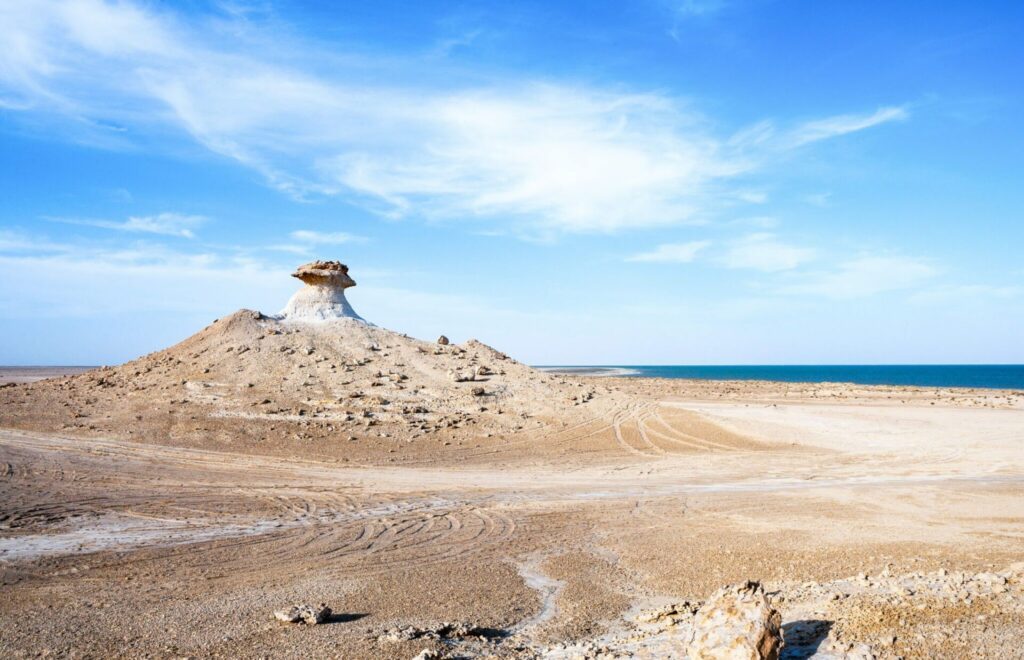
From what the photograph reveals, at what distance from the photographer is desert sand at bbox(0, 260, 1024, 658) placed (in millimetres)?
6703

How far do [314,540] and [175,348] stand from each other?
1969 centimetres

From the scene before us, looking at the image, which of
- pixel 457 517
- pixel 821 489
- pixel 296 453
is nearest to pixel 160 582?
pixel 457 517

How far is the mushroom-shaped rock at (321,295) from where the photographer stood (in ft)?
97.9

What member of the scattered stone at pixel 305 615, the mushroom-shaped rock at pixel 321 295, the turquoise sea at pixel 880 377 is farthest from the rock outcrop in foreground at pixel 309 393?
the turquoise sea at pixel 880 377

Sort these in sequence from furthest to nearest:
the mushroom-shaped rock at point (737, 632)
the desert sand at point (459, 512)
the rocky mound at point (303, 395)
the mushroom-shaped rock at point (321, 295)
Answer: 1. the mushroom-shaped rock at point (321, 295)
2. the rocky mound at point (303, 395)
3. the desert sand at point (459, 512)
4. the mushroom-shaped rock at point (737, 632)

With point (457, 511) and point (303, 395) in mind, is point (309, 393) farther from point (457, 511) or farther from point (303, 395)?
point (457, 511)

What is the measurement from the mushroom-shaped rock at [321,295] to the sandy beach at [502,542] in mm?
10729

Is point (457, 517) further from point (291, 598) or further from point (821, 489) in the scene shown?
point (821, 489)

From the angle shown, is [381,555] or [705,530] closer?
[381,555]

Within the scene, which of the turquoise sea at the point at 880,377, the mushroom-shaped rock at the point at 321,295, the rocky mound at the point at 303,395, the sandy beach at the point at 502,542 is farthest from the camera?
the turquoise sea at the point at 880,377

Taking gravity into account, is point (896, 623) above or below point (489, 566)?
above

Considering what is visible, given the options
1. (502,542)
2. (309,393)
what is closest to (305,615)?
(502,542)

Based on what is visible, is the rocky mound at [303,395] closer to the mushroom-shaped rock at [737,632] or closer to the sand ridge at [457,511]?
the sand ridge at [457,511]

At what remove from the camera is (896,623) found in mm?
5660
